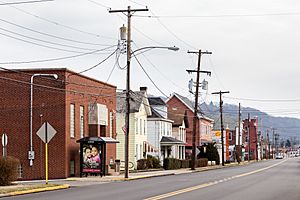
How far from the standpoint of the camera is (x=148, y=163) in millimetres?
66188

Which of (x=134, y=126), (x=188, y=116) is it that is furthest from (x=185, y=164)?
(x=188, y=116)

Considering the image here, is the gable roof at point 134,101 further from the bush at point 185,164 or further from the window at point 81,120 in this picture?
the window at point 81,120

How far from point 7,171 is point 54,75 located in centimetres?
1351

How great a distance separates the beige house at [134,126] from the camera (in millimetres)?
68375

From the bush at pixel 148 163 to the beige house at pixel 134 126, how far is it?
5.13 feet

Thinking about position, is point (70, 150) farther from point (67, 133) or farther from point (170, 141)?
point (170, 141)

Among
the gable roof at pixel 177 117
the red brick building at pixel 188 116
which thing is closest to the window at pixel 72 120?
the gable roof at pixel 177 117

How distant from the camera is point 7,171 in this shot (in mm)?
32875

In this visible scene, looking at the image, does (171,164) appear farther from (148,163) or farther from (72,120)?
(72,120)

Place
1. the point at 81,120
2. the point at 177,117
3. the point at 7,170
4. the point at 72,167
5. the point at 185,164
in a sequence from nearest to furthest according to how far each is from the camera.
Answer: the point at 7,170
the point at 72,167
the point at 81,120
the point at 185,164
the point at 177,117

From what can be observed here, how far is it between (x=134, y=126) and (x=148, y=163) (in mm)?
4882

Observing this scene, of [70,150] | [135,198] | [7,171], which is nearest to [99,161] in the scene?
[70,150]

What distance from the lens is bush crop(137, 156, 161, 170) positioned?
63156 millimetres

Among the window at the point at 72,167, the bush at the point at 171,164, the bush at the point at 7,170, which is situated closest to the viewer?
the bush at the point at 7,170
